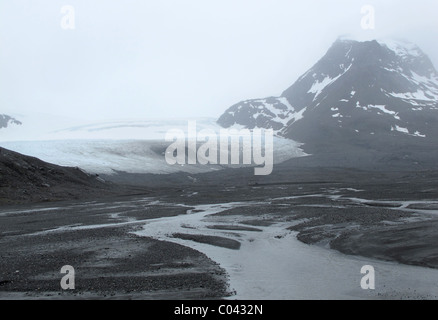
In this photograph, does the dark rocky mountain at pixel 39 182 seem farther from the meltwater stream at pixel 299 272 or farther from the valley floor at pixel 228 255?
the meltwater stream at pixel 299 272

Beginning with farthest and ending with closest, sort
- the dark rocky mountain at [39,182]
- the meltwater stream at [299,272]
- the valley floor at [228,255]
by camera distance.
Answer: the dark rocky mountain at [39,182], the valley floor at [228,255], the meltwater stream at [299,272]

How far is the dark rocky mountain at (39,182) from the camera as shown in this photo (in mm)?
61772

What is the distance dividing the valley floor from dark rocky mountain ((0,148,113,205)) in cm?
2455

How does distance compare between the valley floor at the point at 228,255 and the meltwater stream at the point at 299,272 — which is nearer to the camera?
the meltwater stream at the point at 299,272

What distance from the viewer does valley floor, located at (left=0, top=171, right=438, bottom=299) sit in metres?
15.6

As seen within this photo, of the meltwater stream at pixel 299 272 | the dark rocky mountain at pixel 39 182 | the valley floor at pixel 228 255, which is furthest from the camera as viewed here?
the dark rocky mountain at pixel 39 182

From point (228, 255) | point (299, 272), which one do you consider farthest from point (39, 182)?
point (299, 272)

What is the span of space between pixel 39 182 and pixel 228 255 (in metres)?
52.5

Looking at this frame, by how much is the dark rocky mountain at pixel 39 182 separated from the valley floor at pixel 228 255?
2455 centimetres

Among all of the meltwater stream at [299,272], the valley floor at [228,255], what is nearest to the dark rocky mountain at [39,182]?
the valley floor at [228,255]

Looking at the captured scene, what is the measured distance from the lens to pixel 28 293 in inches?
610

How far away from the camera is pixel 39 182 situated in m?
67.8

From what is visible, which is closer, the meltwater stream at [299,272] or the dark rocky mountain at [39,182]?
the meltwater stream at [299,272]

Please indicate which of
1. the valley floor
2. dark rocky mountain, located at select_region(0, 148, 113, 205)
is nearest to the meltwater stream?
the valley floor
